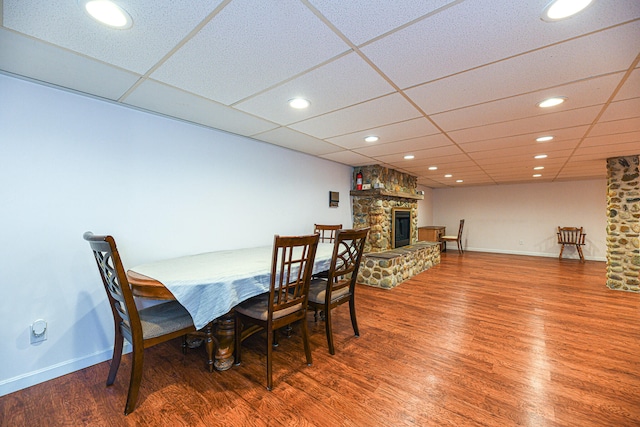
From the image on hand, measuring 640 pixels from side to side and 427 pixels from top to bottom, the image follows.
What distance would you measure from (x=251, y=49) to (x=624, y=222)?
5584mm

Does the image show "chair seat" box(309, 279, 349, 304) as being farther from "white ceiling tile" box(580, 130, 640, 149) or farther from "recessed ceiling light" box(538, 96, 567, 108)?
"white ceiling tile" box(580, 130, 640, 149)

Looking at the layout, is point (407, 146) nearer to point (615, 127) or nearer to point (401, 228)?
point (615, 127)

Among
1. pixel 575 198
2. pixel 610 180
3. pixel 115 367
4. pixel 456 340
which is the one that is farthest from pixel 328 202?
pixel 575 198

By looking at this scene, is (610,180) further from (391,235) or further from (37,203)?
(37,203)

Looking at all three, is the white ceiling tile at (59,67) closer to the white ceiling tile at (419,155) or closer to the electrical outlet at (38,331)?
the electrical outlet at (38,331)

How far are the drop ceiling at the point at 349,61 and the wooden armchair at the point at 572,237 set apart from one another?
5067mm

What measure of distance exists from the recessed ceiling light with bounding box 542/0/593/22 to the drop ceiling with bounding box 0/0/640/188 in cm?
4

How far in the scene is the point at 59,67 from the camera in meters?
1.60

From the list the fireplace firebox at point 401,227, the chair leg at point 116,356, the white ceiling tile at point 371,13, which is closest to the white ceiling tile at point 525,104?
the white ceiling tile at point 371,13

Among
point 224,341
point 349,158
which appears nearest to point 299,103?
point 224,341

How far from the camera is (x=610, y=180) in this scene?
4.01 metres

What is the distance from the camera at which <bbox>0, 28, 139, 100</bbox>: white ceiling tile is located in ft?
4.59

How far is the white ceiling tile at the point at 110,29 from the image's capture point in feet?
3.65

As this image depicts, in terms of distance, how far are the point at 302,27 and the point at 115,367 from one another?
7.77 feet
